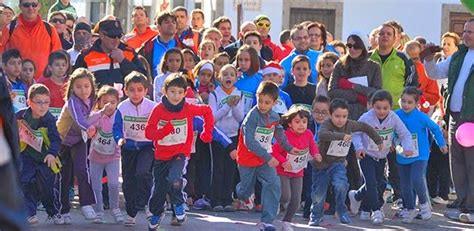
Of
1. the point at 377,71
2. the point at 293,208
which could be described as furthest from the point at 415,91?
the point at 293,208

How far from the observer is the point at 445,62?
1130 centimetres

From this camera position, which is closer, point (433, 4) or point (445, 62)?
point (445, 62)

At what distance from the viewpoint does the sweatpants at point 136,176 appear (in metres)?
9.32

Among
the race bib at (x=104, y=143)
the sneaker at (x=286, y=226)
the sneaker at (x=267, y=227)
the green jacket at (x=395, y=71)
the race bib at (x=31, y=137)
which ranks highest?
the green jacket at (x=395, y=71)

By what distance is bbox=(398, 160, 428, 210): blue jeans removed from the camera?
1046cm

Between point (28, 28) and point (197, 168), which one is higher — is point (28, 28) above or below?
above

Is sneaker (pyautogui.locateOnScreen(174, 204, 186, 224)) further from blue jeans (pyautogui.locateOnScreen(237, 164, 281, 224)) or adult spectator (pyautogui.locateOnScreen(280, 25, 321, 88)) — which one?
adult spectator (pyautogui.locateOnScreen(280, 25, 321, 88))

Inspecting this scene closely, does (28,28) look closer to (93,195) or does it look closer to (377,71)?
(93,195)

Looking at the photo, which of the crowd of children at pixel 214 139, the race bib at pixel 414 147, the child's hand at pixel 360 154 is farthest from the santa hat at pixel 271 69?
the race bib at pixel 414 147

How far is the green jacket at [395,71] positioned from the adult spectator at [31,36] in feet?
11.4

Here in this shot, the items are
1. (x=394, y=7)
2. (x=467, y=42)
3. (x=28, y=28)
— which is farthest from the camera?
(x=394, y=7)

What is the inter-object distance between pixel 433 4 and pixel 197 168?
16.2m

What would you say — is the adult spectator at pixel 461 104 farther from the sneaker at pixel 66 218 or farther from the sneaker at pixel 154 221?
the sneaker at pixel 66 218

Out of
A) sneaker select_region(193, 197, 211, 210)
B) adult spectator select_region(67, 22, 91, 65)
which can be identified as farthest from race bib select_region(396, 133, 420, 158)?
adult spectator select_region(67, 22, 91, 65)
